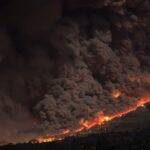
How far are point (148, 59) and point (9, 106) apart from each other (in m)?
8.19

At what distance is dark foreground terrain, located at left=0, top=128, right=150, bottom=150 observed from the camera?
2367 cm

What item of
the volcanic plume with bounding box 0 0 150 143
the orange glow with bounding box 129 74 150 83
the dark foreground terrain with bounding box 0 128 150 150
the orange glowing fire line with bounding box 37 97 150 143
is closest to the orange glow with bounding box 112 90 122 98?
the volcanic plume with bounding box 0 0 150 143

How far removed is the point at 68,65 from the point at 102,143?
28.9 ft

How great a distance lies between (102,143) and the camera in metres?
24.4

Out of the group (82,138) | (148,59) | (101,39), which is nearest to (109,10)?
(101,39)

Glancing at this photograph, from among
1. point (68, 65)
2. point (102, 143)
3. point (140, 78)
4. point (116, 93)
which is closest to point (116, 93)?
point (116, 93)

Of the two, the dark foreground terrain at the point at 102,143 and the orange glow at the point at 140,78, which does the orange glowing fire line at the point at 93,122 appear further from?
the dark foreground terrain at the point at 102,143

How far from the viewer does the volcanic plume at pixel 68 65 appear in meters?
30.9

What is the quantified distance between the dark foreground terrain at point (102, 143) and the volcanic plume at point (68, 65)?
12.6 feet

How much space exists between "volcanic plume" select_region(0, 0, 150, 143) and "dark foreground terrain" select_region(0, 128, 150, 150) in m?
3.84

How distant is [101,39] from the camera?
3378 cm

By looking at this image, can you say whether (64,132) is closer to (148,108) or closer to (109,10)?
(148,108)

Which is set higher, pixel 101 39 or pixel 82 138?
pixel 101 39

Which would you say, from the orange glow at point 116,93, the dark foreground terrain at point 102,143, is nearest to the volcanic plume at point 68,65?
the orange glow at point 116,93
